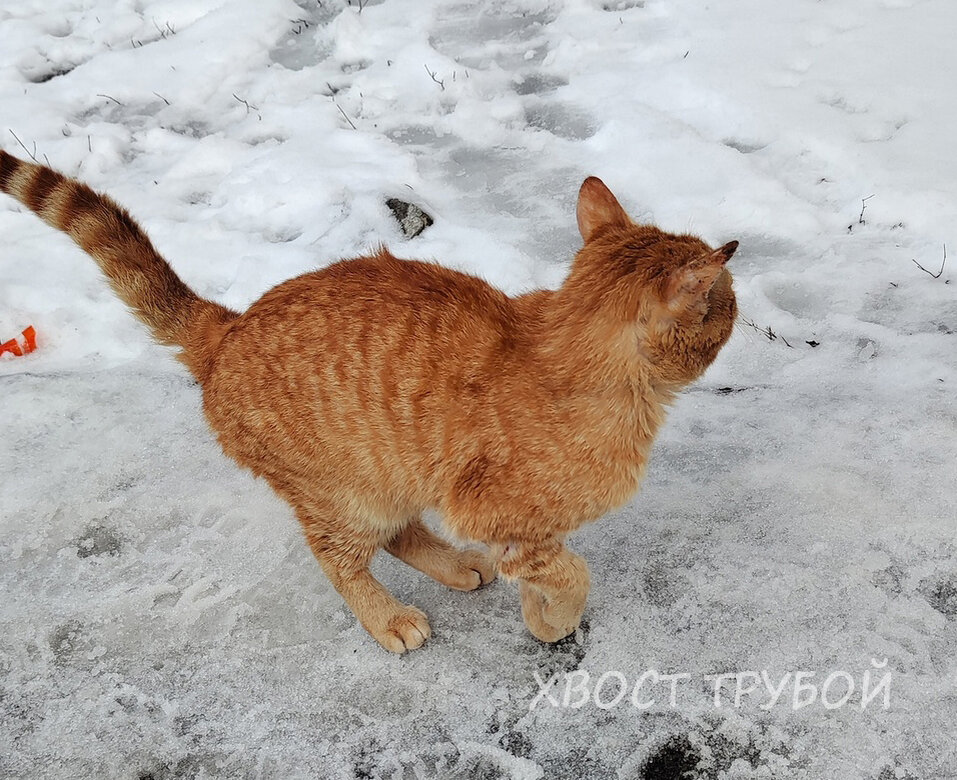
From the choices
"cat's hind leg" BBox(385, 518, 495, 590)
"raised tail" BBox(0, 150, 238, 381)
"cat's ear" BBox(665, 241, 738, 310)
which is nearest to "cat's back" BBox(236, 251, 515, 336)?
"raised tail" BBox(0, 150, 238, 381)

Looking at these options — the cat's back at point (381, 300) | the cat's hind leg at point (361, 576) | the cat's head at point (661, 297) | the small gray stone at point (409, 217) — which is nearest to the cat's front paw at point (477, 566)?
the cat's hind leg at point (361, 576)

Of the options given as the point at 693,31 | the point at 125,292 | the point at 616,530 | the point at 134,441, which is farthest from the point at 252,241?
the point at 693,31

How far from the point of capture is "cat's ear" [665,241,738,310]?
1751 millimetres

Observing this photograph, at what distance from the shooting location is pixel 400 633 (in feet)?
8.39

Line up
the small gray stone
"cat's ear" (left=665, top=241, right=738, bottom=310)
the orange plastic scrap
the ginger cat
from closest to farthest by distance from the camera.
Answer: "cat's ear" (left=665, top=241, right=738, bottom=310)
the ginger cat
the orange plastic scrap
the small gray stone

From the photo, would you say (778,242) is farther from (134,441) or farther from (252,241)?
(134,441)

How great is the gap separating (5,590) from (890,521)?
2.85 meters

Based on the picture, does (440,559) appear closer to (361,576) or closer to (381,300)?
(361,576)

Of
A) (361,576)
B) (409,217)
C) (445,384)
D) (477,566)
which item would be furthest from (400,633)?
A: (409,217)

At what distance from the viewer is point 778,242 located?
148 inches

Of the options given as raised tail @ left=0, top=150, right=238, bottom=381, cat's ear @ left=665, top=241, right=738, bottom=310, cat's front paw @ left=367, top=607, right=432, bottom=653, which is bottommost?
cat's front paw @ left=367, top=607, right=432, bottom=653

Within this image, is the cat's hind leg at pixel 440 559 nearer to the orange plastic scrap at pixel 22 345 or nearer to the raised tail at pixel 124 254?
the raised tail at pixel 124 254

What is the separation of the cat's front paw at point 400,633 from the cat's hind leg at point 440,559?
194 millimetres

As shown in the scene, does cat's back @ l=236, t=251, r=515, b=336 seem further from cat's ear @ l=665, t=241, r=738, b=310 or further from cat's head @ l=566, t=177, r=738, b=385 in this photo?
cat's ear @ l=665, t=241, r=738, b=310
